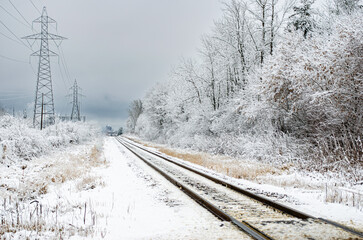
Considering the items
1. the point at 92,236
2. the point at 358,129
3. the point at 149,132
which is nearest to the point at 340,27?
the point at 358,129

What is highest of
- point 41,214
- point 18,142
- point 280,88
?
point 280,88

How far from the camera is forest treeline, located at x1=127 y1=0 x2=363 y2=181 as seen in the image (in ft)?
32.9

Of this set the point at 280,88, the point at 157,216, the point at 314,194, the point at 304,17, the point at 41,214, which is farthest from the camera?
the point at 304,17

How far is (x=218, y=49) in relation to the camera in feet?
82.1

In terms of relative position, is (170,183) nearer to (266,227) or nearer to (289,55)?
(266,227)

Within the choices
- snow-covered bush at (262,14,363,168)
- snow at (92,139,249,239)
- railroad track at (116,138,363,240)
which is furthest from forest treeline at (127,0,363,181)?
snow at (92,139,249,239)

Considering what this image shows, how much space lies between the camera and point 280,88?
14.3 metres

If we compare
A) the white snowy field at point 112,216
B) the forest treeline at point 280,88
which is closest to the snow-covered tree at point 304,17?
the forest treeline at point 280,88

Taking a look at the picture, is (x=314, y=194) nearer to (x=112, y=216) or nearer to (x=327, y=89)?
(x=112, y=216)

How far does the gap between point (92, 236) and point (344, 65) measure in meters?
11.7

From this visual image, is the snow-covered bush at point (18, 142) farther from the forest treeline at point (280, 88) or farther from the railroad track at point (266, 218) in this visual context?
the forest treeline at point (280, 88)

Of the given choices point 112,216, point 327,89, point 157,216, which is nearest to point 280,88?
point 327,89

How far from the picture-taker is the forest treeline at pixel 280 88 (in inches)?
395

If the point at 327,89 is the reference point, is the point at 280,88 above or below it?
above
